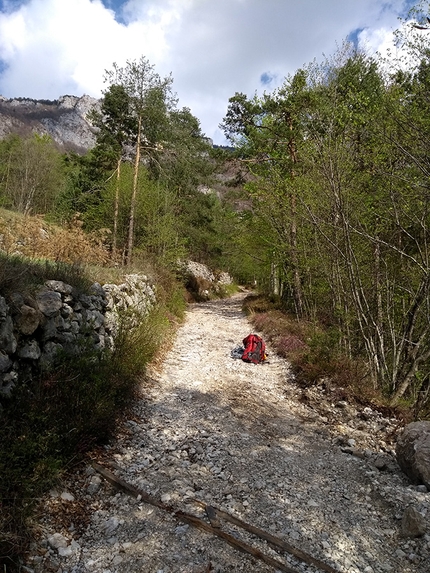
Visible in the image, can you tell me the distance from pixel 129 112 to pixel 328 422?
1627 centimetres

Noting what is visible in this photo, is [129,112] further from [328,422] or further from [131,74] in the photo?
[328,422]

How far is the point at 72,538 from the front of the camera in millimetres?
3057

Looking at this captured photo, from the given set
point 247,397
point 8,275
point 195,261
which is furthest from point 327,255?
point 195,261

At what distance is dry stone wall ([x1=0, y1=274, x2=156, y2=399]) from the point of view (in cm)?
381

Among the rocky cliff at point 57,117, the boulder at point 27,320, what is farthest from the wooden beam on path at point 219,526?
the rocky cliff at point 57,117

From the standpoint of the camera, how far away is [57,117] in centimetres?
17088

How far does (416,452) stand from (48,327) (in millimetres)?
5028

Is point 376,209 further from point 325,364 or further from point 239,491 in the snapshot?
point 239,491

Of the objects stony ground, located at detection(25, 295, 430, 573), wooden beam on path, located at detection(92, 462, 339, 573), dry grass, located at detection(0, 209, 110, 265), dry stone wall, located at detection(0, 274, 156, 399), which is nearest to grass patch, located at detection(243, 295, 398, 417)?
stony ground, located at detection(25, 295, 430, 573)

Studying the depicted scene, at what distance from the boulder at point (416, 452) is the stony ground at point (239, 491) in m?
0.15

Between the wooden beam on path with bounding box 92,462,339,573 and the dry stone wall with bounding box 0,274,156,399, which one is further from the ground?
the dry stone wall with bounding box 0,274,156,399

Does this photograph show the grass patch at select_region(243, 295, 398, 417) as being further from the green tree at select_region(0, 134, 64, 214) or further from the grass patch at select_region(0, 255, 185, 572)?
the green tree at select_region(0, 134, 64, 214)

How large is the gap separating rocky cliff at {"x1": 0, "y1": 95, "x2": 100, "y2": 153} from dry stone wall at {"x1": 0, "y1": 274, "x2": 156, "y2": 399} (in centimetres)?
16659

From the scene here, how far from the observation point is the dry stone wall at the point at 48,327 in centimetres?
381
